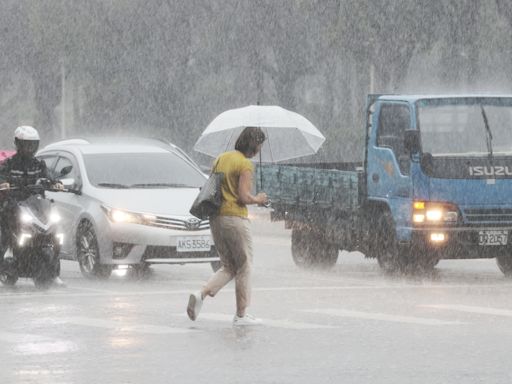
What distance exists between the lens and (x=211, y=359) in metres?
11.2

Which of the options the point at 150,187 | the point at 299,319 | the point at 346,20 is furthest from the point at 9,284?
the point at 346,20

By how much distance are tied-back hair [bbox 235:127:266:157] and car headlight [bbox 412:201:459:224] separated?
525 cm

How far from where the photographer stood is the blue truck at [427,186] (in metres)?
18.3

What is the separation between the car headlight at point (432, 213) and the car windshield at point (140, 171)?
115 inches

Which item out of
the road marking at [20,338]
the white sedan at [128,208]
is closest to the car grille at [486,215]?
the white sedan at [128,208]

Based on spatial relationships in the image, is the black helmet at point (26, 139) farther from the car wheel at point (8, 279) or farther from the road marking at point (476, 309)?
the road marking at point (476, 309)

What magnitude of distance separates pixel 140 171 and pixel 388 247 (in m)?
3.30

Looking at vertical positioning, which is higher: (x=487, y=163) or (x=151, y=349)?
(x=487, y=163)

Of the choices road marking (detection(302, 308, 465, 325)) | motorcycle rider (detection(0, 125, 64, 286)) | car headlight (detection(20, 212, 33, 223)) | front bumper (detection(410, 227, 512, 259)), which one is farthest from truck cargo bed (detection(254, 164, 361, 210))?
road marking (detection(302, 308, 465, 325))

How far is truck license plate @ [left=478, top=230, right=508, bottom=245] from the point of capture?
18.4m

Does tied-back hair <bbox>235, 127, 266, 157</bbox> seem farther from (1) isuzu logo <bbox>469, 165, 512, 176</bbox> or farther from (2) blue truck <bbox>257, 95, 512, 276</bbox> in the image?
(1) isuzu logo <bbox>469, 165, 512, 176</bbox>

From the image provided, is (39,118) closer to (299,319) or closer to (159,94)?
(159,94)

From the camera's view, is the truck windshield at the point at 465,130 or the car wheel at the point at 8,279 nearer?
the car wheel at the point at 8,279

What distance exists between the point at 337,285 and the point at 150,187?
2.88m
